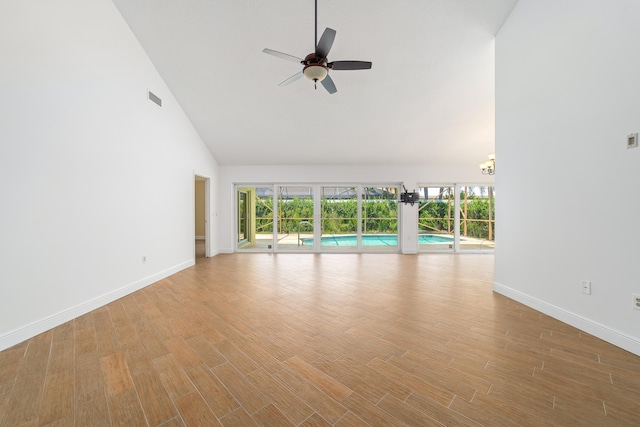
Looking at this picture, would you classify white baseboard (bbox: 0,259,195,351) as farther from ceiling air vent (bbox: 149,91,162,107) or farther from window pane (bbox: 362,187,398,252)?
window pane (bbox: 362,187,398,252)

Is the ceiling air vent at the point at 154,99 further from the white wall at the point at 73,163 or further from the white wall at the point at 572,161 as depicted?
the white wall at the point at 572,161

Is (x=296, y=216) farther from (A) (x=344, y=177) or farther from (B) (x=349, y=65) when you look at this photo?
(B) (x=349, y=65)

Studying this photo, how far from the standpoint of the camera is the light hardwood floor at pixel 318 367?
1.37 m

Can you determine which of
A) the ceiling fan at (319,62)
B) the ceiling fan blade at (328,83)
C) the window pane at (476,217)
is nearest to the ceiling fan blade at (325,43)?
the ceiling fan at (319,62)

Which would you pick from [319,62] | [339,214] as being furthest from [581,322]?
[339,214]

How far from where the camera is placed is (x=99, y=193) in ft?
9.92

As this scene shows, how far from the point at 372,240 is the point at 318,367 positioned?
5.49 m

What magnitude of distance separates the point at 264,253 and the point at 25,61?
5.29 m

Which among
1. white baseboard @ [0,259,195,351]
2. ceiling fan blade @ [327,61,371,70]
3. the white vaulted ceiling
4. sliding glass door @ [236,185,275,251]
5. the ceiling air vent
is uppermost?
the white vaulted ceiling

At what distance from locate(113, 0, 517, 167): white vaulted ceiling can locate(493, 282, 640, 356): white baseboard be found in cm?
343

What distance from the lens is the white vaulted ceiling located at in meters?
3.13

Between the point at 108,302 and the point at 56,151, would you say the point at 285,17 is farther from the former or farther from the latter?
the point at 108,302

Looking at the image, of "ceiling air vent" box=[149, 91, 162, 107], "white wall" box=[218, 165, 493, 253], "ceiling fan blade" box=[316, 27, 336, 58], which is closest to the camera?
"ceiling fan blade" box=[316, 27, 336, 58]

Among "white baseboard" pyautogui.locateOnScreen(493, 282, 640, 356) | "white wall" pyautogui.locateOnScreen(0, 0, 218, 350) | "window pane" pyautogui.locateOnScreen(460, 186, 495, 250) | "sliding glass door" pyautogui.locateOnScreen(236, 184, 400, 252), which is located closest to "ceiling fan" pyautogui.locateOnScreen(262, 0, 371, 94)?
"white wall" pyautogui.locateOnScreen(0, 0, 218, 350)
